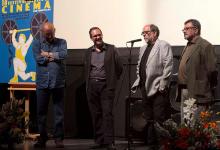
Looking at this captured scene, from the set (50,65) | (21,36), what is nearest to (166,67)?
(50,65)

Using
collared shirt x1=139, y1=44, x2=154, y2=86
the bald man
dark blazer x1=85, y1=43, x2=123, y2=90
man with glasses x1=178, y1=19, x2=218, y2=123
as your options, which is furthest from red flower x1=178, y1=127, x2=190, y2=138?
the bald man

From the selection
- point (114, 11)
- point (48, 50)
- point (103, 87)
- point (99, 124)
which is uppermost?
point (114, 11)

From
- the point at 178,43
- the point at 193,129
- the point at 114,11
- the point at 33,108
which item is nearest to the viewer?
the point at 193,129

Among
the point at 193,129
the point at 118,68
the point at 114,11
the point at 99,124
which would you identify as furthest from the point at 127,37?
the point at 193,129

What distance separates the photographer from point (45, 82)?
22.4 feet

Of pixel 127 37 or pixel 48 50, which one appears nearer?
pixel 48 50

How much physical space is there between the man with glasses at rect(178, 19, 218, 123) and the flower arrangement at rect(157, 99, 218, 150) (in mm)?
960

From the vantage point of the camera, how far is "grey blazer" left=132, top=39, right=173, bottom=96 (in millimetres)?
6297

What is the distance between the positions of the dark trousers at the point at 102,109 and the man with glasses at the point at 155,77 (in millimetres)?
483

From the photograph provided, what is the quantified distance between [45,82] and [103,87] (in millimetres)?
768

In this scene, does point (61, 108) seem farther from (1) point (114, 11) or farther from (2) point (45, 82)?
(1) point (114, 11)

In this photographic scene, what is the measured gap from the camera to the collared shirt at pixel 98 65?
6.75 metres

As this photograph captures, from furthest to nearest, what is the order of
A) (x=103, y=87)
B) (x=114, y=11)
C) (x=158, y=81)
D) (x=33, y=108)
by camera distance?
(x=33, y=108), (x=114, y=11), (x=103, y=87), (x=158, y=81)

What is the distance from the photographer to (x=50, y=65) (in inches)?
269
